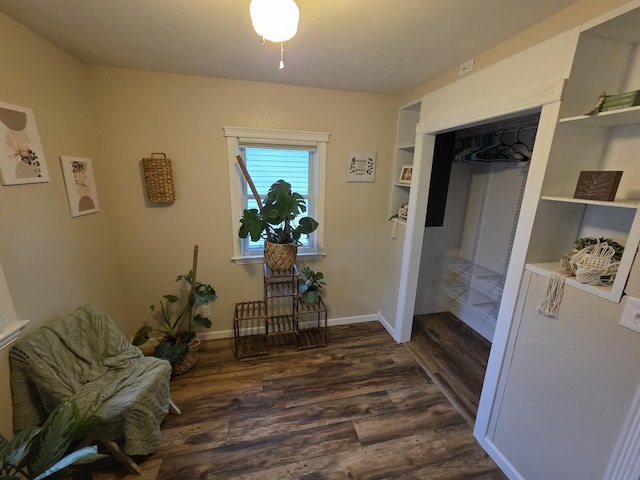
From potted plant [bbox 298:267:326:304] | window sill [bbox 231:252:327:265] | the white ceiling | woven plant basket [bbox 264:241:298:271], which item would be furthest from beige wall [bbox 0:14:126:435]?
potted plant [bbox 298:267:326:304]

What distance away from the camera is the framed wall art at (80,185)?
1618 mm

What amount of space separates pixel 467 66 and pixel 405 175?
0.96m

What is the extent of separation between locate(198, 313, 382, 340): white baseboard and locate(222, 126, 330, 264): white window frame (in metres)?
0.80

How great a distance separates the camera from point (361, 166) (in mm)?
2477

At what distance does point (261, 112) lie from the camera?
85.7 inches

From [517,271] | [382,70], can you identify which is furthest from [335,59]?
[517,271]

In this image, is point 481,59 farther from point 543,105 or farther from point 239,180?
point 239,180

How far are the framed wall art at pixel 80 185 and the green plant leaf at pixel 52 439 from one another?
132 cm

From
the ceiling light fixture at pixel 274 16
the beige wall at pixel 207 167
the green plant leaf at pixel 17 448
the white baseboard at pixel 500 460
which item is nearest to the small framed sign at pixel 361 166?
the beige wall at pixel 207 167

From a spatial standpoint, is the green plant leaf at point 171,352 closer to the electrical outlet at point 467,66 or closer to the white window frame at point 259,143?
the white window frame at point 259,143

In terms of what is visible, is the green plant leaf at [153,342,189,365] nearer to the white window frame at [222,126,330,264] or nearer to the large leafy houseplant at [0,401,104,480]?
the white window frame at [222,126,330,264]

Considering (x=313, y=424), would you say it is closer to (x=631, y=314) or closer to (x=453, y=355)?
(x=453, y=355)

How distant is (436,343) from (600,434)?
155 centimetres

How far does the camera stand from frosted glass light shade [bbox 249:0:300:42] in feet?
3.01
